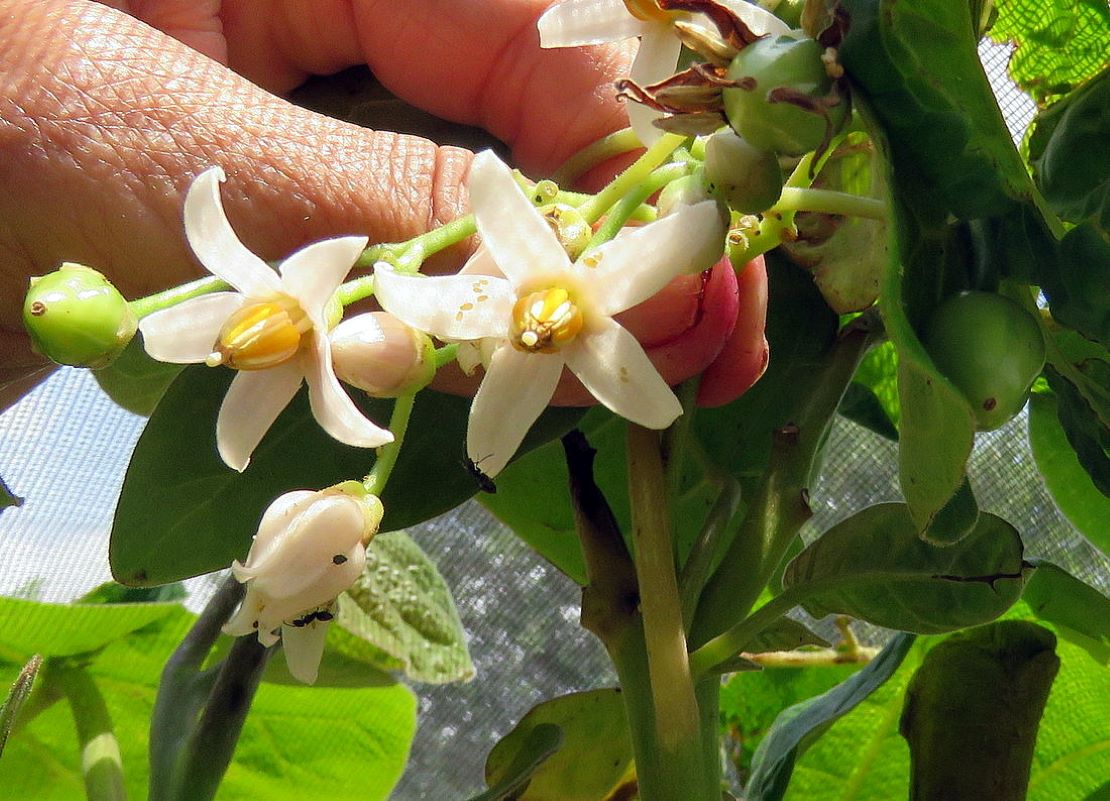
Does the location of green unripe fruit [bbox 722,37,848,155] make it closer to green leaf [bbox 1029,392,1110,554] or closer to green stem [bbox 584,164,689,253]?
green stem [bbox 584,164,689,253]

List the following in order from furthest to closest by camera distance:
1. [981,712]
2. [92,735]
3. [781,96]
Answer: [92,735]
[981,712]
[781,96]

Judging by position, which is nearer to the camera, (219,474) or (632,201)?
(632,201)

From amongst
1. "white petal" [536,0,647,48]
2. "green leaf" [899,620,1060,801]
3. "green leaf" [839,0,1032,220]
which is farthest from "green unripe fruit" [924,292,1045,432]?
"green leaf" [899,620,1060,801]

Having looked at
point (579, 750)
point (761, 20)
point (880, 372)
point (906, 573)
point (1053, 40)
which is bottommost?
point (579, 750)

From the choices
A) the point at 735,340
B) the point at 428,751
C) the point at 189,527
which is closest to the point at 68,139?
the point at 189,527

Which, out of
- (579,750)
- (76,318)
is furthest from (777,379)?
(76,318)

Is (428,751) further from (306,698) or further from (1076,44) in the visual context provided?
(1076,44)

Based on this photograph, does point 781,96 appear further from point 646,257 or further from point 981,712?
point 981,712
